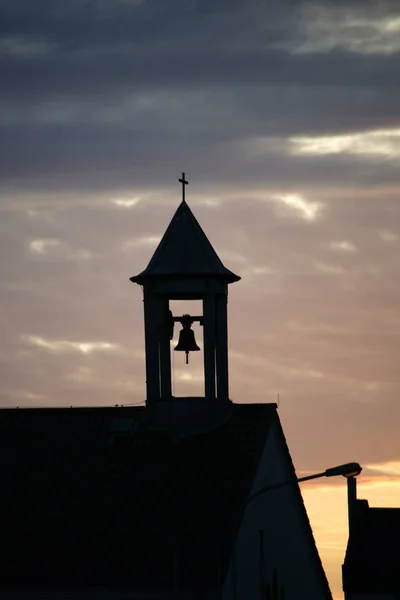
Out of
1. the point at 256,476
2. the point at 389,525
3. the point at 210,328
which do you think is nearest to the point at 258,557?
the point at 256,476

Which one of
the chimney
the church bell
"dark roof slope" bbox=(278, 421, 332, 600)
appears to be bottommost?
"dark roof slope" bbox=(278, 421, 332, 600)

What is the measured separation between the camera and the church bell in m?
59.3

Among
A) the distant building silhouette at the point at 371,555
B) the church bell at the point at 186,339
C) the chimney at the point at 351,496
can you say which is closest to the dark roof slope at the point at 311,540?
the church bell at the point at 186,339

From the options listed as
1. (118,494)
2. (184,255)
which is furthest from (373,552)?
(118,494)

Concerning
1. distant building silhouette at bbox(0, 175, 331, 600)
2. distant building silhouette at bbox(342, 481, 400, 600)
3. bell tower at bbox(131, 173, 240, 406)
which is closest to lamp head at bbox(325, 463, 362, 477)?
distant building silhouette at bbox(0, 175, 331, 600)

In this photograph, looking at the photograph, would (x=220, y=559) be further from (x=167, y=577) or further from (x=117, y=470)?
(x=117, y=470)

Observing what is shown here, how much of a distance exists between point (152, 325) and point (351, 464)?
38.9ft

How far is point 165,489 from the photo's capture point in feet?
182

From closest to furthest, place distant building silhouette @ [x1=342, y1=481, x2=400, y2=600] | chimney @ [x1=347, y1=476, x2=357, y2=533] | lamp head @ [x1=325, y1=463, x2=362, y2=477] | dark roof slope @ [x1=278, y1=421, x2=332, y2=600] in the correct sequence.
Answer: lamp head @ [x1=325, y1=463, x2=362, y2=477], dark roof slope @ [x1=278, y1=421, x2=332, y2=600], distant building silhouette @ [x1=342, y1=481, x2=400, y2=600], chimney @ [x1=347, y1=476, x2=357, y2=533]

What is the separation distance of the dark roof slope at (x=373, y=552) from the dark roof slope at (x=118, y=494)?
1498cm

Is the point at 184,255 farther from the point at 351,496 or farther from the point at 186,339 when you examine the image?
the point at 351,496

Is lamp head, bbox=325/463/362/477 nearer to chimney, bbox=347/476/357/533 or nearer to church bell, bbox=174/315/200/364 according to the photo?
church bell, bbox=174/315/200/364

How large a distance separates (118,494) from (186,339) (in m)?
5.97

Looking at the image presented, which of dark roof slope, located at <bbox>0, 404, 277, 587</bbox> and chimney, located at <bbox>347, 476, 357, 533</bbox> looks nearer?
dark roof slope, located at <bbox>0, 404, 277, 587</bbox>
